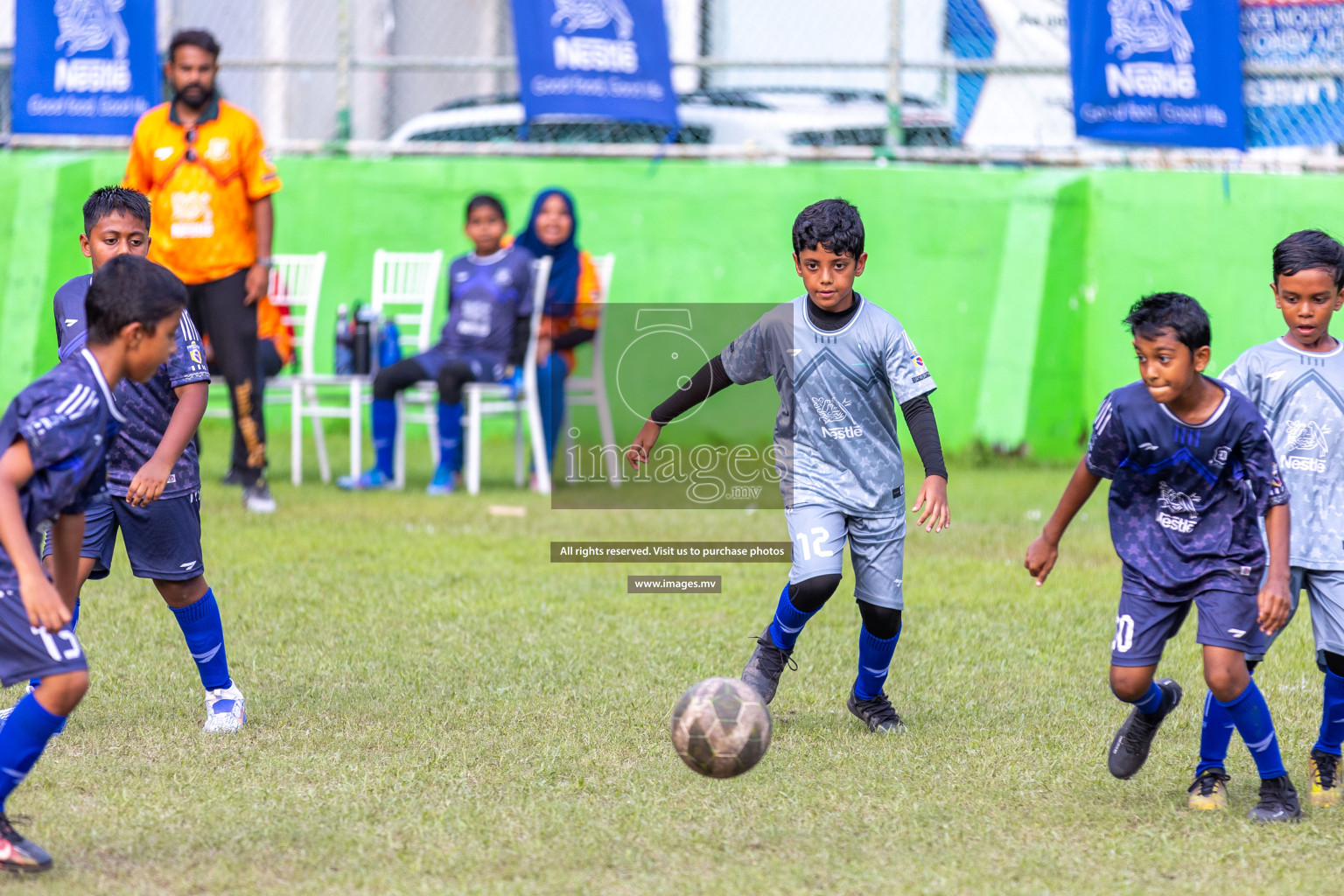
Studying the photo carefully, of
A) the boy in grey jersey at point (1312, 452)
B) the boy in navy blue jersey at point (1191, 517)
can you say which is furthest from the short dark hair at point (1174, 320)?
the boy in grey jersey at point (1312, 452)

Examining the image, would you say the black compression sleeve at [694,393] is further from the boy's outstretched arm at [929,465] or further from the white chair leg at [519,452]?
the white chair leg at [519,452]

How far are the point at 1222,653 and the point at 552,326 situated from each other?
6.81 metres

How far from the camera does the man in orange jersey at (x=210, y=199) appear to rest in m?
8.45

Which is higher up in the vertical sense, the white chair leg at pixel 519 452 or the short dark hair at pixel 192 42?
the short dark hair at pixel 192 42

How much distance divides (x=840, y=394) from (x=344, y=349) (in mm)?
6595

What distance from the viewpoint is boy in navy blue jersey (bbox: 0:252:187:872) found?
3572mm

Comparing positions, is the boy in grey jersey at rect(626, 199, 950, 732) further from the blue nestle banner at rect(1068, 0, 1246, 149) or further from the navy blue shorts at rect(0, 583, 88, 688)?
the blue nestle banner at rect(1068, 0, 1246, 149)

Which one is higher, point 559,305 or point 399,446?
point 559,305

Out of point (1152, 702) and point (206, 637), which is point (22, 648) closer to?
point (206, 637)

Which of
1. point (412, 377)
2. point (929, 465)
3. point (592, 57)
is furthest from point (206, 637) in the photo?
point (592, 57)

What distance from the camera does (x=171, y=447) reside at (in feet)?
14.9

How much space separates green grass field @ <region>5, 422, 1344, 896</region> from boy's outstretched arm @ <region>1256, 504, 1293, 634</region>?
583mm

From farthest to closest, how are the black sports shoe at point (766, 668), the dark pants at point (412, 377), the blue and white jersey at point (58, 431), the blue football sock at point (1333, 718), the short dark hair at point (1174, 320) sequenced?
the dark pants at point (412, 377) < the black sports shoe at point (766, 668) < the blue football sock at point (1333, 718) < the short dark hair at point (1174, 320) < the blue and white jersey at point (58, 431)

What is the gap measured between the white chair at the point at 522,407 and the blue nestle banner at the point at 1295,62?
5.08 metres
